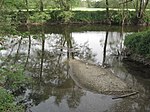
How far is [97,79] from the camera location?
86.5 feet

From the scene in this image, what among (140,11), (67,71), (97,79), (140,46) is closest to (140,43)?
(140,46)

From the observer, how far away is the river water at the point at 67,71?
2095cm

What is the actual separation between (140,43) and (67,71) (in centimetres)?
843

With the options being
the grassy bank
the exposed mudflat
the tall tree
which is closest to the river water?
the exposed mudflat

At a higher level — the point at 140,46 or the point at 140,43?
the point at 140,43

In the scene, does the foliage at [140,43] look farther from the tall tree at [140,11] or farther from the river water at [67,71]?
Result: the tall tree at [140,11]

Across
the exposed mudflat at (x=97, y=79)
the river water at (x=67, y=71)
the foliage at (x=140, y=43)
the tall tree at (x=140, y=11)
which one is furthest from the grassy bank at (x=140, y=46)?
the tall tree at (x=140, y=11)

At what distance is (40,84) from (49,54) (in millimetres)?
12790

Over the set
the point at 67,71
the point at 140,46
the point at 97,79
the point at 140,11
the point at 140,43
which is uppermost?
the point at 140,11

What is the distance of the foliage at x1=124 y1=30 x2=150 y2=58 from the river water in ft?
5.01

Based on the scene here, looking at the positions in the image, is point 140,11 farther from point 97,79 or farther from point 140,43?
point 97,79

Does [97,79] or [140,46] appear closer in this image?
[97,79]

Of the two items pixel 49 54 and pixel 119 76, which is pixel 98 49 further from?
pixel 119 76

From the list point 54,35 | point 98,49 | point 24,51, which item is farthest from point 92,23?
point 24,51
